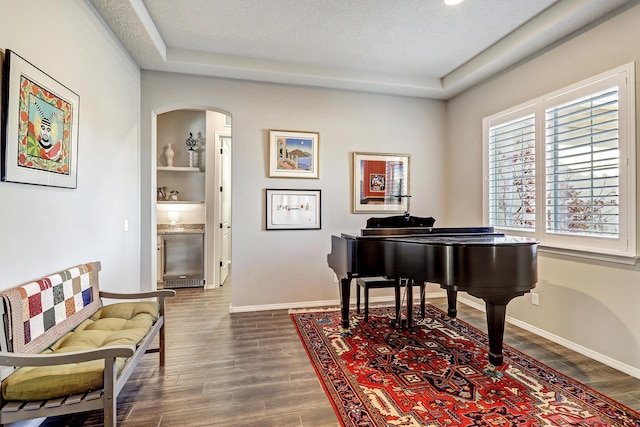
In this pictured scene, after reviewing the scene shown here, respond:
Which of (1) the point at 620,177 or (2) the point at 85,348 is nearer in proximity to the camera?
(2) the point at 85,348

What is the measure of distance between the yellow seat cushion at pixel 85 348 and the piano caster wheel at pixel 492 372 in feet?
8.11

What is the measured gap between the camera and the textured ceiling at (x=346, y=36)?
2717 millimetres

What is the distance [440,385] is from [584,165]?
7.38 feet

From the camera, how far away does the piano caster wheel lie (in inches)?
92.4

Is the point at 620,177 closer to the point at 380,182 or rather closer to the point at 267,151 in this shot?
the point at 380,182

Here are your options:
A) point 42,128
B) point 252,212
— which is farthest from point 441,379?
point 42,128

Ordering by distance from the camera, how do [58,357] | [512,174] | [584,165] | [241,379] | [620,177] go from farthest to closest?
[512,174], [584,165], [620,177], [241,379], [58,357]

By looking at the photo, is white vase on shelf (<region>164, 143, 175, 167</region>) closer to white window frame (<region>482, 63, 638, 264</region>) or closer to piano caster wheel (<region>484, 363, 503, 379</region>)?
white window frame (<region>482, 63, 638, 264</region>)

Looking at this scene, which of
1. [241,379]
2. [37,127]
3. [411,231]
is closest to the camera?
[37,127]

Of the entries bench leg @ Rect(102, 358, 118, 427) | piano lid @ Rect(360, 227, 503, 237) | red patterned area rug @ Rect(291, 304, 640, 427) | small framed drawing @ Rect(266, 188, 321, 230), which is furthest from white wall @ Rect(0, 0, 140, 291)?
piano lid @ Rect(360, 227, 503, 237)

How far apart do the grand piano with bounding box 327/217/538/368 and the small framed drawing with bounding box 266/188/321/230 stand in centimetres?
134

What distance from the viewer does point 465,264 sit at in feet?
7.48

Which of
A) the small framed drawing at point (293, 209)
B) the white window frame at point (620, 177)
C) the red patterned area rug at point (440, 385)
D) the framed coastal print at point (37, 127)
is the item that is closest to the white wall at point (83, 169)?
the framed coastal print at point (37, 127)

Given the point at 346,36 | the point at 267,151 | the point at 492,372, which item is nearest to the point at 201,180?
the point at 267,151
